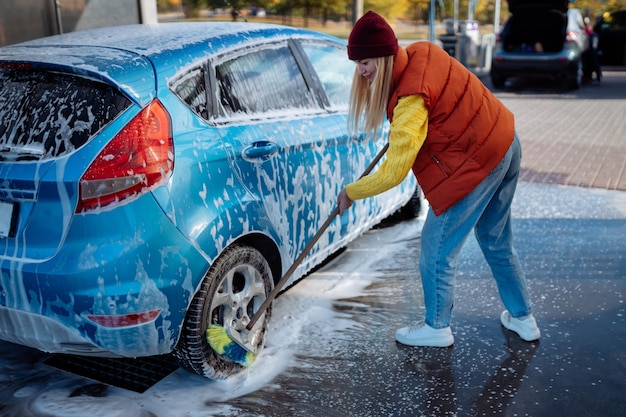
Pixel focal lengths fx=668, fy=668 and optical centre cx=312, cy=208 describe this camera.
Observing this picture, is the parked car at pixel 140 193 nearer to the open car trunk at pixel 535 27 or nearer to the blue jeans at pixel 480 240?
the blue jeans at pixel 480 240

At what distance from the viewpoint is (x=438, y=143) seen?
2.94 metres

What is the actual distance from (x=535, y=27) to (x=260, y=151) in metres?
13.7

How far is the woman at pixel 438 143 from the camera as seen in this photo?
2768mm

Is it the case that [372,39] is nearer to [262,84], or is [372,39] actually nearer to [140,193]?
[262,84]

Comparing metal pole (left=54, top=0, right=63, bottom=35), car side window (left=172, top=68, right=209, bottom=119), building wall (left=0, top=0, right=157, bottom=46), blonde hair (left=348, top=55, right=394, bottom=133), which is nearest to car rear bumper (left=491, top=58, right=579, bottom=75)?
building wall (left=0, top=0, right=157, bottom=46)

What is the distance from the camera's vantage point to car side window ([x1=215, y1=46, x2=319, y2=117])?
123 inches

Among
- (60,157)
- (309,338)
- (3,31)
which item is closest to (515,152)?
(309,338)

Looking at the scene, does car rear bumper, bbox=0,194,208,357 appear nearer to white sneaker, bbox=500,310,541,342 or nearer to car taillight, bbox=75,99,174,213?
car taillight, bbox=75,99,174,213

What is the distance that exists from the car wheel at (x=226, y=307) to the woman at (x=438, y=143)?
54 cm

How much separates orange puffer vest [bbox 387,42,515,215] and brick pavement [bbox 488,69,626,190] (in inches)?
163

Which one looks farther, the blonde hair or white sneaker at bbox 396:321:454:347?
white sneaker at bbox 396:321:454:347

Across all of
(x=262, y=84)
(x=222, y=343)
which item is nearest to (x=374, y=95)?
(x=262, y=84)

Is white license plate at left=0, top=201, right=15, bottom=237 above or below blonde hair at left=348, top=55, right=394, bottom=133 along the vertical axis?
below

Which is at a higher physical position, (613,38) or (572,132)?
(613,38)
